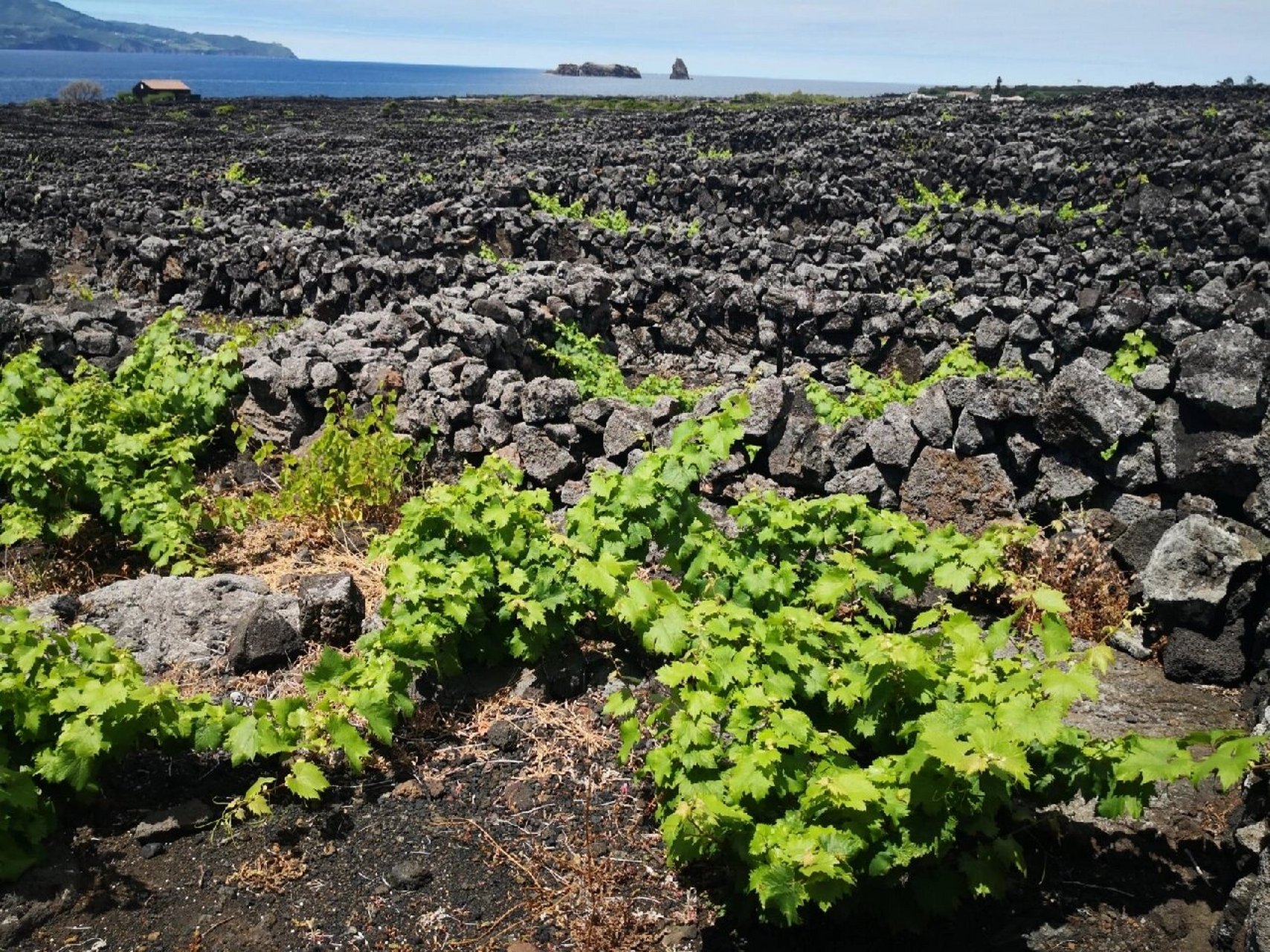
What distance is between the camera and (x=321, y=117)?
62750mm

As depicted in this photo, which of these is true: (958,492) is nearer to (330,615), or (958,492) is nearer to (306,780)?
(330,615)

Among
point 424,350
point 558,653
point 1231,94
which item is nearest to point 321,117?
point 1231,94

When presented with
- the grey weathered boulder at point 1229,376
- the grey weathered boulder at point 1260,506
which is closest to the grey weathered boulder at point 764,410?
the grey weathered boulder at point 1229,376

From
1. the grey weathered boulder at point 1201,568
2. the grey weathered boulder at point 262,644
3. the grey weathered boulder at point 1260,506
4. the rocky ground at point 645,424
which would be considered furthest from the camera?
the grey weathered boulder at point 1260,506

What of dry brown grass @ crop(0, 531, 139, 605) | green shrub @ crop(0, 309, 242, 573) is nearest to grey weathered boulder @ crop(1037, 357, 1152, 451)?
green shrub @ crop(0, 309, 242, 573)

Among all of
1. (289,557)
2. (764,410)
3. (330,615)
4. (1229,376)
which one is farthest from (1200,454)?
(289,557)

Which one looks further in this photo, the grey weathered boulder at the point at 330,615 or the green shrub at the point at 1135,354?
the green shrub at the point at 1135,354

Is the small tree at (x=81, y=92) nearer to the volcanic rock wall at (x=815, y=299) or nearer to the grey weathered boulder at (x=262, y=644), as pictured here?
the volcanic rock wall at (x=815, y=299)

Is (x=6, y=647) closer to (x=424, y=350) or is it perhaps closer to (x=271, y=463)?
(x=271, y=463)

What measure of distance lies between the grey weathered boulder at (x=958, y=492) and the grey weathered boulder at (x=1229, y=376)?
151 cm

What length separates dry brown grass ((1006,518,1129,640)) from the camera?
712cm

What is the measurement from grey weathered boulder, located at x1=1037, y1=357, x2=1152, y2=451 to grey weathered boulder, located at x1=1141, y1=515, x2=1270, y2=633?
976 millimetres

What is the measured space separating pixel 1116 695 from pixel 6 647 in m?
6.41

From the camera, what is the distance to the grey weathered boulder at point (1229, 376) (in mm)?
7375
